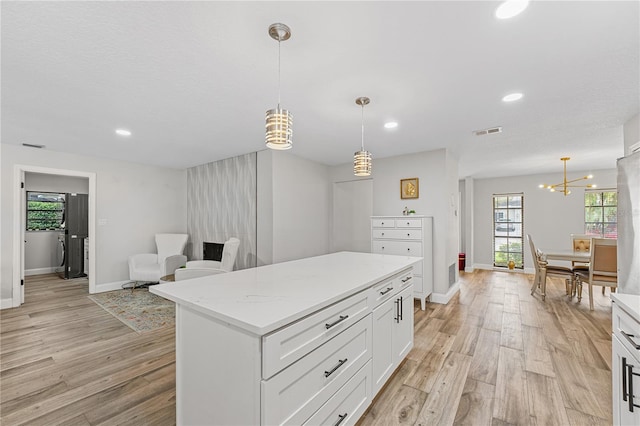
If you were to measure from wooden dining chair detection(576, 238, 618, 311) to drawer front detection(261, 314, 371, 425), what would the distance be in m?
4.32

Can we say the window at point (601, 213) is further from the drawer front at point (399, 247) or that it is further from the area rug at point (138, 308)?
the area rug at point (138, 308)

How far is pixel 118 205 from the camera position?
5.20 meters

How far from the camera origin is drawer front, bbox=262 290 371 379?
42.0 inches

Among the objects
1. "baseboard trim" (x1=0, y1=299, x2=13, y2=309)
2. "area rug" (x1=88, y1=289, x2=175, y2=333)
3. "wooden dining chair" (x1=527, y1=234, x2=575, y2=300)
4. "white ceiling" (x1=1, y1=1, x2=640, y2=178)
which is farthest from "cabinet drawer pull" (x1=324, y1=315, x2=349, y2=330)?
"baseboard trim" (x1=0, y1=299, x2=13, y2=309)

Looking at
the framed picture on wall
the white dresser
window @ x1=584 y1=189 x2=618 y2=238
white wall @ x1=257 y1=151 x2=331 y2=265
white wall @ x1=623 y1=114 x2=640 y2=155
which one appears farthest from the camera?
window @ x1=584 y1=189 x2=618 y2=238

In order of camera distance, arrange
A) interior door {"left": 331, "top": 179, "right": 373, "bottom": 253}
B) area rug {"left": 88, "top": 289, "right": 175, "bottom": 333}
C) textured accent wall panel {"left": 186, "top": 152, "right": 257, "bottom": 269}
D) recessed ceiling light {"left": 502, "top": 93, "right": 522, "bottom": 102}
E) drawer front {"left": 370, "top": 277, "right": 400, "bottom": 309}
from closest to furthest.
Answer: drawer front {"left": 370, "top": 277, "right": 400, "bottom": 309} < recessed ceiling light {"left": 502, "top": 93, "right": 522, "bottom": 102} < area rug {"left": 88, "top": 289, "right": 175, "bottom": 333} < textured accent wall panel {"left": 186, "top": 152, "right": 257, "bottom": 269} < interior door {"left": 331, "top": 179, "right": 373, "bottom": 253}

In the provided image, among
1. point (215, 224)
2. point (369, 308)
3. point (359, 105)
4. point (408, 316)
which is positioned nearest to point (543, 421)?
point (408, 316)

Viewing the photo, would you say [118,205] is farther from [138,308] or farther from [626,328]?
[626,328]

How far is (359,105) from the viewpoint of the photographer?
267 cm

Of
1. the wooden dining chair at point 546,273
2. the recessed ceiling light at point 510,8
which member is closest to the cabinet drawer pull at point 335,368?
the recessed ceiling light at point 510,8

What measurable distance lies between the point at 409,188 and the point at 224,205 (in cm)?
336

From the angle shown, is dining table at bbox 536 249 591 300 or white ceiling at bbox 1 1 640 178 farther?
dining table at bbox 536 249 591 300

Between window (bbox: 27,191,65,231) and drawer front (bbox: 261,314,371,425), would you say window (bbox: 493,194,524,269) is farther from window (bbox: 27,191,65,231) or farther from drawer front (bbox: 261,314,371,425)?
window (bbox: 27,191,65,231)

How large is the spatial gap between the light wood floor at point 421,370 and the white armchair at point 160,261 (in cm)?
102
